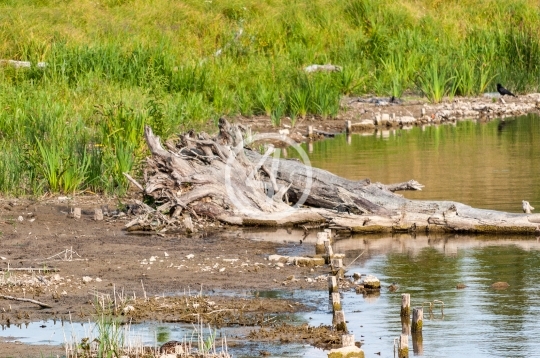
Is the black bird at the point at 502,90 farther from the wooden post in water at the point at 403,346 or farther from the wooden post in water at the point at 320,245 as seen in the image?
the wooden post in water at the point at 403,346

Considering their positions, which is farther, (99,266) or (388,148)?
(388,148)

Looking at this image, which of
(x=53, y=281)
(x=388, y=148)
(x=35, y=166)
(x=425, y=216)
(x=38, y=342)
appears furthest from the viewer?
(x=388, y=148)

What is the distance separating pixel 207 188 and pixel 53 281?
3.35 metres

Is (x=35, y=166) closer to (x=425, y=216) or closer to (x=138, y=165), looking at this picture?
(x=138, y=165)

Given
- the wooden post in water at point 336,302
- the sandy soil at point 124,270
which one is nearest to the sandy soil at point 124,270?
the sandy soil at point 124,270

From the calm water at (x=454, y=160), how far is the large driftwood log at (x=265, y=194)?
160 cm

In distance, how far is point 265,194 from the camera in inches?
517

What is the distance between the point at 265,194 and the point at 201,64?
11493 millimetres

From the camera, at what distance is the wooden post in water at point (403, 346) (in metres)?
7.57

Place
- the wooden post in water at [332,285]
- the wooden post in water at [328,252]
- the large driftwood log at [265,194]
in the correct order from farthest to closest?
the large driftwood log at [265,194] < the wooden post in water at [328,252] < the wooden post in water at [332,285]

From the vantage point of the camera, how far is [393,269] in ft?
34.9

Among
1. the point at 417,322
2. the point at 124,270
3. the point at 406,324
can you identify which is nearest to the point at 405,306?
the point at 406,324

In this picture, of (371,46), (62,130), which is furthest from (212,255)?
(371,46)

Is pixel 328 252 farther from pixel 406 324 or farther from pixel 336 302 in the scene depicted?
pixel 406 324
